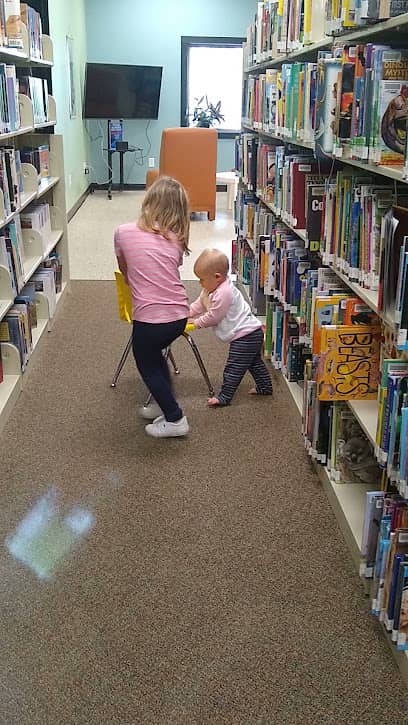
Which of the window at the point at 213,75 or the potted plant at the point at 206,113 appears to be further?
the window at the point at 213,75

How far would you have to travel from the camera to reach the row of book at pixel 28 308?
3387 mm

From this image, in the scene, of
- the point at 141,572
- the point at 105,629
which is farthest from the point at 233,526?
the point at 105,629

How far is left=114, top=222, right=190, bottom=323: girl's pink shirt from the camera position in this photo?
288 cm

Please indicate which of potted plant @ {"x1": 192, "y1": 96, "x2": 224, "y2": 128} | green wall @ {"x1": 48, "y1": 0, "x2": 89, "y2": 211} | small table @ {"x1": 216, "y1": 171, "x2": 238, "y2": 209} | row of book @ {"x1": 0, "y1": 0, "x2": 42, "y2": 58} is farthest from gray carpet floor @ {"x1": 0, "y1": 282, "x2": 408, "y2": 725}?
potted plant @ {"x1": 192, "y1": 96, "x2": 224, "y2": 128}

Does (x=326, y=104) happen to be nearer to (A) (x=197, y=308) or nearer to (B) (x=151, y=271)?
(B) (x=151, y=271)

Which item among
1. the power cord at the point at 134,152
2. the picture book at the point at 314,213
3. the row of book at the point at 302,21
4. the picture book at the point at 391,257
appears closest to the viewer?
the picture book at the point at 391,257

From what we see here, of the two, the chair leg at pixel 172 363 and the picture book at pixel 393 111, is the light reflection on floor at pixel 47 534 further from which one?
the picture book at pixel 393 111

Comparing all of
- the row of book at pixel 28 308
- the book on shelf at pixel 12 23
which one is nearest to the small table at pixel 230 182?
the row of book at pixel 28 308

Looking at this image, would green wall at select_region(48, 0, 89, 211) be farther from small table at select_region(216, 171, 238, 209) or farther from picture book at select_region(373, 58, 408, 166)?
picture book at select_region(373, 58, 408, 166)

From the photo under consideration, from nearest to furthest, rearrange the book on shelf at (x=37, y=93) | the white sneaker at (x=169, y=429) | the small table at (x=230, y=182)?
1. the white sneaker at (x=169, y=429)
2. the book on shelf at (x=37, y=93)
3. the small table at (x=230, y=182)

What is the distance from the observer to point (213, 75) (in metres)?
10.6

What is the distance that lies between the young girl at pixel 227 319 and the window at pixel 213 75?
7930 millimetres

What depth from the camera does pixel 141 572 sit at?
2.17 m

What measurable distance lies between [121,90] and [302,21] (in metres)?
7.34
